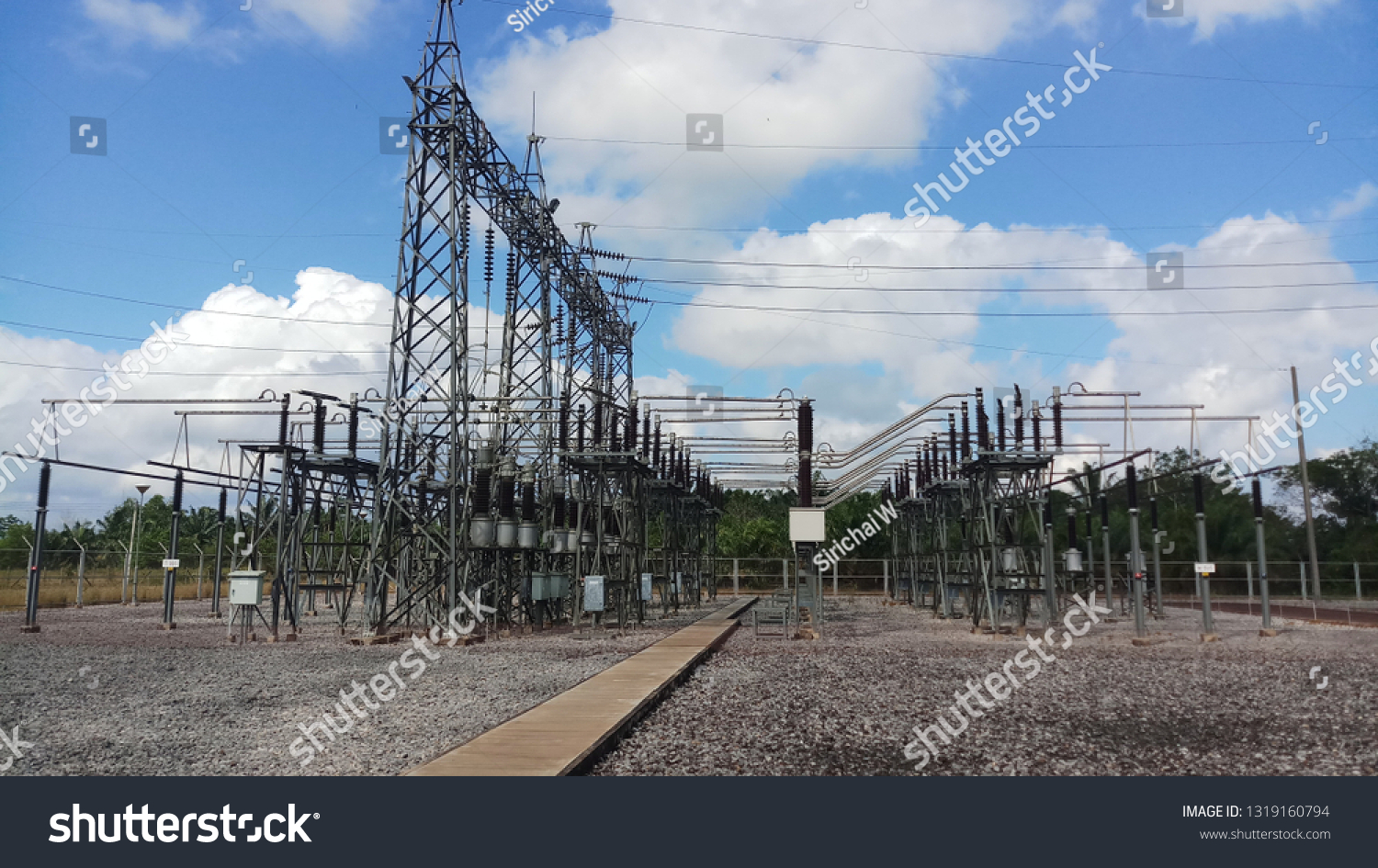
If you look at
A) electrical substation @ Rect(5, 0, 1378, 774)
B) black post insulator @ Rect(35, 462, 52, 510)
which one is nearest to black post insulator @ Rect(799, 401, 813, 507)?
electrical substation @ Rect(5, 0, 1378, 774)

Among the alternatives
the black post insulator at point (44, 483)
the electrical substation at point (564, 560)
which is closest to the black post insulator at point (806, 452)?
the electrical substation at point (564, 560)

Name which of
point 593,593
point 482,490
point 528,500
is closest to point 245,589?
point 482,490

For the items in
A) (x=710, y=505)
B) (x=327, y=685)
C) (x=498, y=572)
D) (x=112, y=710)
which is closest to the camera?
(x=112, y=710)

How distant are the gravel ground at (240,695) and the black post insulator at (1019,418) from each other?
10.1m

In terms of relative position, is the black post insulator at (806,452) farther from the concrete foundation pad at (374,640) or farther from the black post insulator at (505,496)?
the concrete foundation pad at (374,640)

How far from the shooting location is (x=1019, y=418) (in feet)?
77.4

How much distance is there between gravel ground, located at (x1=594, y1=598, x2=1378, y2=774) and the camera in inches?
348

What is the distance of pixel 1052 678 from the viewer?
14469mm

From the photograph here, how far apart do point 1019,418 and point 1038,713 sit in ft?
43.8

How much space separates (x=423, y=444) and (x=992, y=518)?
45.3ft

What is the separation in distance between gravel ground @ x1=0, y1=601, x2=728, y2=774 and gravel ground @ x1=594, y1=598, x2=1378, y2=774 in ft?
7.20

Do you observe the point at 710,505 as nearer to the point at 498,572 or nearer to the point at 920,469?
the point at 920,469


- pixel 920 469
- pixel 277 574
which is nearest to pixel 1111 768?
pixel 277 574

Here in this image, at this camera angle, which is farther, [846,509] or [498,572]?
[846,509]
